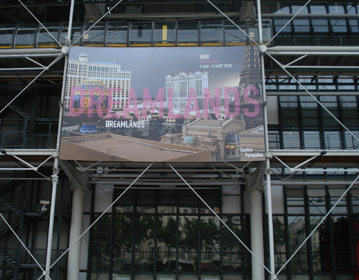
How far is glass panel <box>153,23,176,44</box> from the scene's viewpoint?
48.7 feet

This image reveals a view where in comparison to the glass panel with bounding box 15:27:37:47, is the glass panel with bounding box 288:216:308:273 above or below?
below

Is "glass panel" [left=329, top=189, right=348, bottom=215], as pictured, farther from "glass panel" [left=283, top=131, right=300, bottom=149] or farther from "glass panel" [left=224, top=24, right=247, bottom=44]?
"glass panel" [left=224, top=24, right=247, bottom=44]

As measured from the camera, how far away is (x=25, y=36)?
1520cm

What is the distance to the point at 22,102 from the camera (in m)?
17.6

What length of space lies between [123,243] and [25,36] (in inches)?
385

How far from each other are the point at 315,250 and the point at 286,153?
5837 mm

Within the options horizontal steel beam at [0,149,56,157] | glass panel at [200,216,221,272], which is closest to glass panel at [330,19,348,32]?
glass panel at [200,216,221,272]

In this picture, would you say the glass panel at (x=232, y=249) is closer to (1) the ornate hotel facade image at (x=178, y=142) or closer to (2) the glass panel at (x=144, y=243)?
(1) the ornate hotel facade image at (x=178, y=142)

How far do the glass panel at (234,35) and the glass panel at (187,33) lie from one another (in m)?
1.24

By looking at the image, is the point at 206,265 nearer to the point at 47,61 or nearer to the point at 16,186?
the point at 16,186

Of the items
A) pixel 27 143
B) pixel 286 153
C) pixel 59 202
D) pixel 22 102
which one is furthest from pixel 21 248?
pixel 286 153

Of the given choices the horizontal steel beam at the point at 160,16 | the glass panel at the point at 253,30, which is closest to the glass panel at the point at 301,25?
the horizontal steel beam at the point at 160,16

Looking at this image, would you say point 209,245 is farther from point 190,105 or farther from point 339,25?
point 339,25

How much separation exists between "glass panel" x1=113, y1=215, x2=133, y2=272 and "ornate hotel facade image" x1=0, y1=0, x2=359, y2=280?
0.15ft
